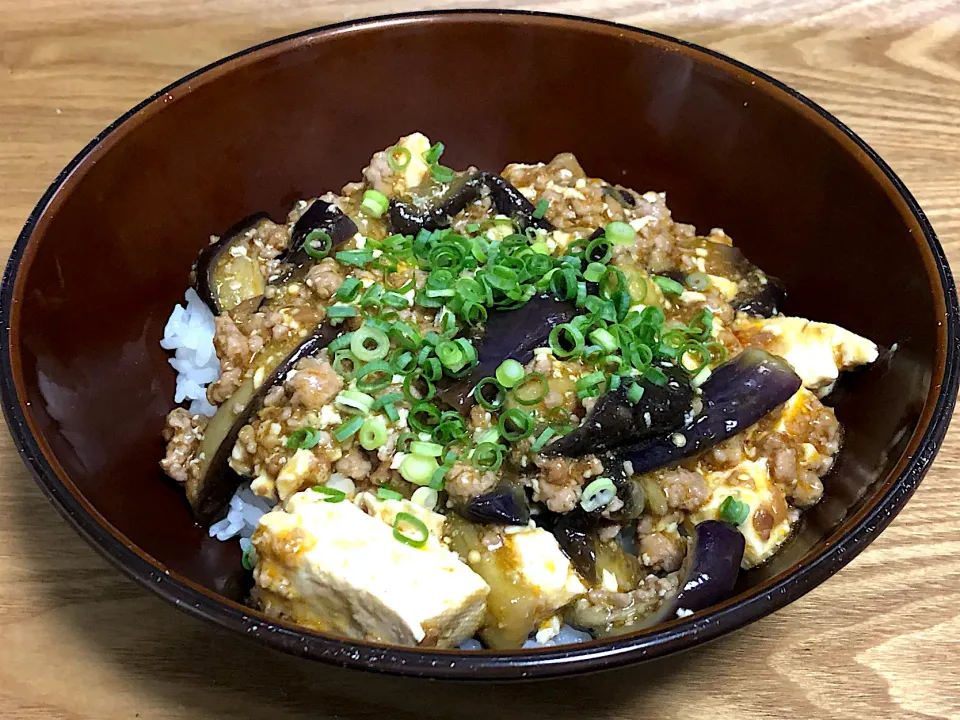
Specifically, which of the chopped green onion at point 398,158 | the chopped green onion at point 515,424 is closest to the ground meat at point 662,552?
the chopped green onion at point 515,424

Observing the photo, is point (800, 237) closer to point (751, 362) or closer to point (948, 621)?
point (751, 362)

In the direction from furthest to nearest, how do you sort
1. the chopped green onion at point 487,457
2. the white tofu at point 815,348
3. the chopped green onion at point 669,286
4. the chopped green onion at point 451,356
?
the chopped green onion at point 669,286
the white tofu at point 815,348
the chopped green onion at point 451,356
the chopped green onion at point 487,457

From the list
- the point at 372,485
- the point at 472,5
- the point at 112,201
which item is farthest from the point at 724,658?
Answer: the point at 472,5

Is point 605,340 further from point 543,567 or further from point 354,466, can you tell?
point 354,466

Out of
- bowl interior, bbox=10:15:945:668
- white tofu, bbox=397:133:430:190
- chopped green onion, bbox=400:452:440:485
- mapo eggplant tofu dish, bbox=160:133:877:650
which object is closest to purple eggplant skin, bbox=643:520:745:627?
mapo eggplant tofu dish, bbox=160:133:877:650

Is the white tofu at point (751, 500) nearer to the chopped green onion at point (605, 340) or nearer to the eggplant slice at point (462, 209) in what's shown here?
the chopped green onion at point (605, 340)

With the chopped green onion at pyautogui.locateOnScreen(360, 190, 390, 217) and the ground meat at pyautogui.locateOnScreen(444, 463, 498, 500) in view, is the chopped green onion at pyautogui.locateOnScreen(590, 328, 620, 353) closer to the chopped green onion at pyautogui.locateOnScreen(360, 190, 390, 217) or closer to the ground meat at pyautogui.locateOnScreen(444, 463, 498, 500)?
the ground meat at pyautogui.locateOnScreen(444, 463, 498, 500)
